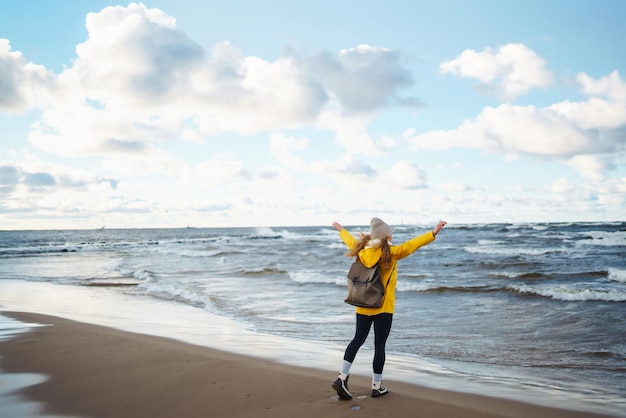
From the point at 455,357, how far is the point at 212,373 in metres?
3.91

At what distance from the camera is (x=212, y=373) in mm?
5605

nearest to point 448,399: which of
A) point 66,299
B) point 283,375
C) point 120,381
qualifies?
point 283,375

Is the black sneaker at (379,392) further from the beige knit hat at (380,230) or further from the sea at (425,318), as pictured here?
the beige knit hat at (380,230)

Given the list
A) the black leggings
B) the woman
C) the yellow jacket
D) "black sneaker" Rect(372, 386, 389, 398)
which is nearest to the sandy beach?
"black sneaker" Rect(372, 386, 389, 398)

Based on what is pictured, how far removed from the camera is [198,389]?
16.6ft

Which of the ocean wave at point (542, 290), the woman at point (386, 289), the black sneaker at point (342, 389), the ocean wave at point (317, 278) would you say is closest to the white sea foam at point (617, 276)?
the ocean wave at point (542, 290)

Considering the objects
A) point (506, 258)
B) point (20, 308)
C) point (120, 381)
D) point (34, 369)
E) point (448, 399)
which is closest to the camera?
point (448, 399)

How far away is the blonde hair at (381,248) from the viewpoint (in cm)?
459

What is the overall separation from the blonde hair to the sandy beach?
1379mm

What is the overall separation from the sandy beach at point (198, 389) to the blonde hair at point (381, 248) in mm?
1379

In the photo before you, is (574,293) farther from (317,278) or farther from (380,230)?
(380,230)

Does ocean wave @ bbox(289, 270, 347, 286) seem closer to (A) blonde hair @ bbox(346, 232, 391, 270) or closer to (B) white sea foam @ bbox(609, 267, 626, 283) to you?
(B) white sea foam @ bbox(609, 267, 626, 283)

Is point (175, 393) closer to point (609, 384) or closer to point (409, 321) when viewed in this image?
point (609, 384)

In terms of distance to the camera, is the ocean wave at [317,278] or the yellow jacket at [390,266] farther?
the ocean wave at [317,278]
